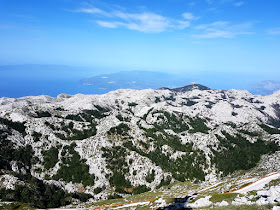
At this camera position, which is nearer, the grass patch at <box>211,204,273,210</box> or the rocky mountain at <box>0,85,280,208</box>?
the grass patch at <box>211,204,273,210</box>

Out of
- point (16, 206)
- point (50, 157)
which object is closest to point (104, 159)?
point (50, 157)

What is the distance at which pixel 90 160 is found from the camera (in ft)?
479

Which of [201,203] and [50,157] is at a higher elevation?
[201,203]

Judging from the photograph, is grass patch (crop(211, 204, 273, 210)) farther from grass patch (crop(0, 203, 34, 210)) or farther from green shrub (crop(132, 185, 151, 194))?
green shrub (crop(132, 185, 151, 194))

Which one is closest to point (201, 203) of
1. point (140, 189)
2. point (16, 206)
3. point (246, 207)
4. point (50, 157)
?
point (246, 207)

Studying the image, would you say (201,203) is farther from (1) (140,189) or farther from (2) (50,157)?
(2) (50,157)

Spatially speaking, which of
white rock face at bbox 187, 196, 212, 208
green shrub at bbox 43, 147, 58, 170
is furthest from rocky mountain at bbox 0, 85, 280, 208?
white rock face at bbox 187, 196, 212, 208

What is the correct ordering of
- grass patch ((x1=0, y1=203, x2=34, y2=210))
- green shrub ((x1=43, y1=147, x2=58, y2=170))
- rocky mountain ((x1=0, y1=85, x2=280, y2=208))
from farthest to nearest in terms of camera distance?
green shrub ((x1=43, y1=147, x2=58, y2=170))
rocky mountain ((x1=0, y1=85, x2=280, y2=208))
grass patch ((x1=0, y1=203, x2=34, y2=210))

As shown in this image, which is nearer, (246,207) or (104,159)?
(246,207)

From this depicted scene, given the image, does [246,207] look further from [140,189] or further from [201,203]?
[140,189]

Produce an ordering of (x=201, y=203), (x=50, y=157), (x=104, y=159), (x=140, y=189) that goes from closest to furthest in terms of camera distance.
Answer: (x=201, y=203) < (x=140, y=189) < (x=50, y=157) < (x=104, y=159)

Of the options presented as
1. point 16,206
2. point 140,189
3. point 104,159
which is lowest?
point 140,189

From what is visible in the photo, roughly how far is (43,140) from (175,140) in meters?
130

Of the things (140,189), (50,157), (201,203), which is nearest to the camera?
(201,203)
